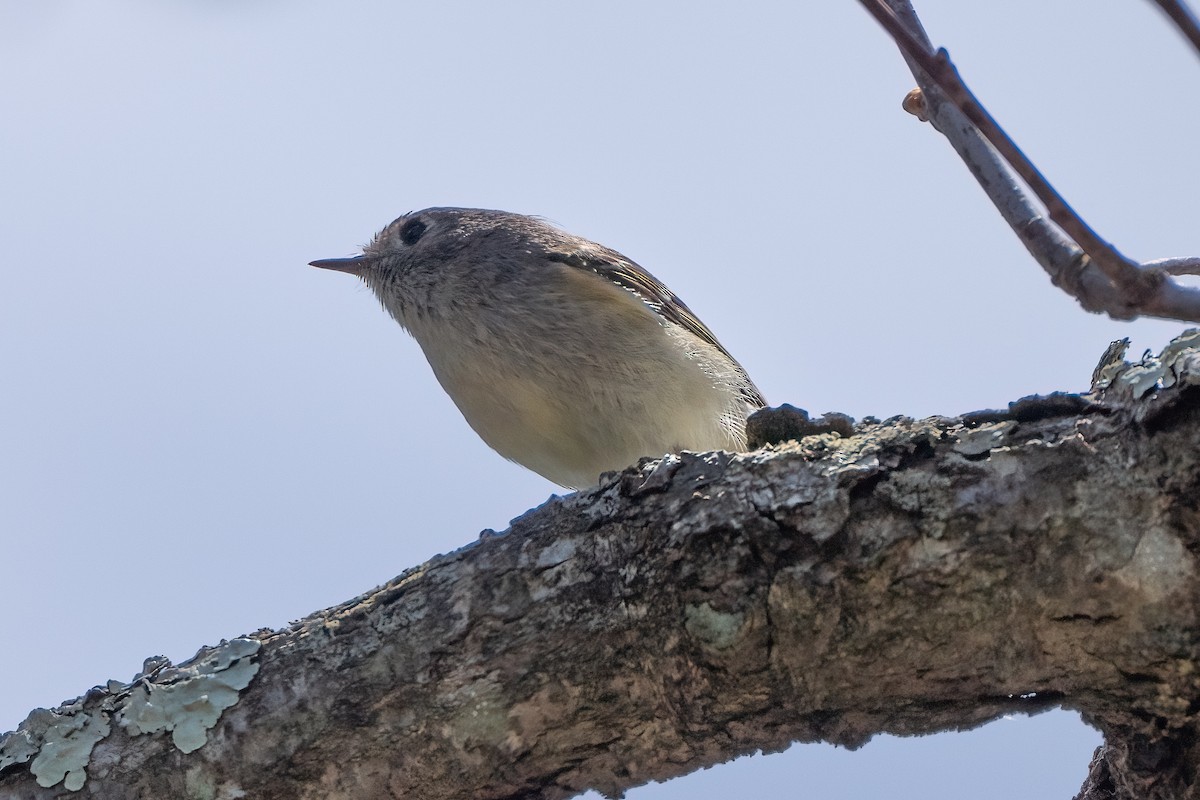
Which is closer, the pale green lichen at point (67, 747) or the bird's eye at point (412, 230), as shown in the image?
the pale green lichen at point (67, 747)

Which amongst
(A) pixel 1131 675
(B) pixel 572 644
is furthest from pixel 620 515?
(A) pixel 1131 675

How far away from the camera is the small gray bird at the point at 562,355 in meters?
4.86

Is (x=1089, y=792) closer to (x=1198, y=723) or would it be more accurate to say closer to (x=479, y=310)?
(x=1198, y=723)

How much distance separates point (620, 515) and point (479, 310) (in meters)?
2.65

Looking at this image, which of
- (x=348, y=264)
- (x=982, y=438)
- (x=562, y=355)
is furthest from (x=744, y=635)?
(x=348, y=264)

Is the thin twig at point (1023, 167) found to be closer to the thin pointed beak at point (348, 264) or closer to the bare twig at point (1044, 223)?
the bare twig at point (1044, 223)

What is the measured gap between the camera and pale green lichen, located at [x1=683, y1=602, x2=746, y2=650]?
8.04ft

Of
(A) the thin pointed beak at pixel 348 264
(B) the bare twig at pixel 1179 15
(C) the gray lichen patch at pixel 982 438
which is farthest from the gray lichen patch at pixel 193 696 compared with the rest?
(A) the thin pointed beak at pixel 348 264

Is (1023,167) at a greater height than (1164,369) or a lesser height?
greater

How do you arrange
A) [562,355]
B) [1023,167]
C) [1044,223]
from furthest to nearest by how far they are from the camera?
[562,355]
[1044,223]
[1023,167]

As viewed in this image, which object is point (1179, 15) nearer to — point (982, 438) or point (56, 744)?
point (982, 438)

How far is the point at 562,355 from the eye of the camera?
4.88 metres

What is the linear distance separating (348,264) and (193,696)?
3613 mm

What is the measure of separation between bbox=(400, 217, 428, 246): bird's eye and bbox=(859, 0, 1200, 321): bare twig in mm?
4468
